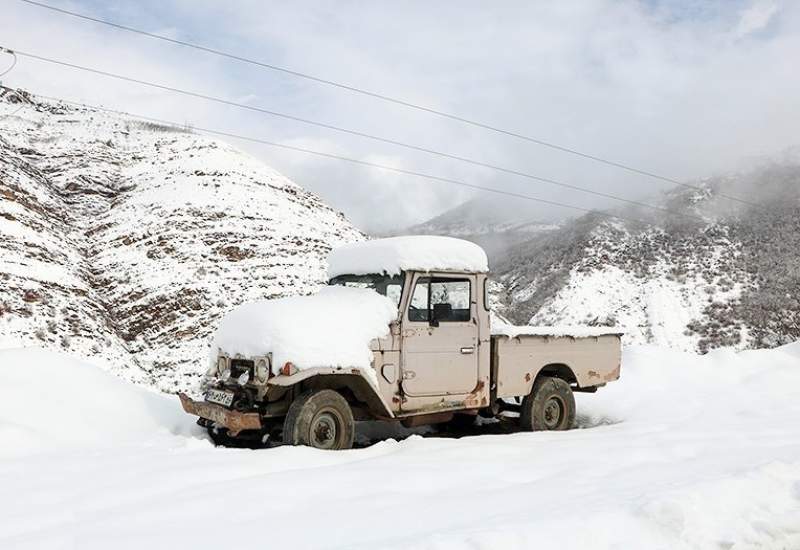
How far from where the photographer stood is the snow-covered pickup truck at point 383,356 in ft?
19.7

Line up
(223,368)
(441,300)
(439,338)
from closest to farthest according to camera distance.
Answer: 1. (223,368)
2. (439,338)
3. (441,300)

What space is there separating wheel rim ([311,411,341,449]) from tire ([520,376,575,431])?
3.02m

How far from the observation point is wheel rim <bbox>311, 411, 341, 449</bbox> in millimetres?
6066

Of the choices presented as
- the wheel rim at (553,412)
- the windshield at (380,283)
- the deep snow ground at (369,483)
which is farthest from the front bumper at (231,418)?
the wheel rim at (553,412)

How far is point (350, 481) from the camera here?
15.8 feet

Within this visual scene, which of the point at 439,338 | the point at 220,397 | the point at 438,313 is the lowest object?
the point at 220,397

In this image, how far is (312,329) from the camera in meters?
6.11

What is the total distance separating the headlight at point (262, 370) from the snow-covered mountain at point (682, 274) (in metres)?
22.5

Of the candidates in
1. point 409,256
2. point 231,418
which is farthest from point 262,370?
point 409,256

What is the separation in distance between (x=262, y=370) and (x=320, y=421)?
2.73 feet

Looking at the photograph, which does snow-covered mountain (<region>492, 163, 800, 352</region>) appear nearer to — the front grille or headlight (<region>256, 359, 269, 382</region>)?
the front grille

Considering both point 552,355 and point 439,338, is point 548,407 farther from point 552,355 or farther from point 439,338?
point 439,338

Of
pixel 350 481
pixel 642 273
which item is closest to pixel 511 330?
pixel 350 481

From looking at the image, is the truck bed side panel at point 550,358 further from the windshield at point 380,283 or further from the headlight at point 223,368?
the headlight at point 223,368
